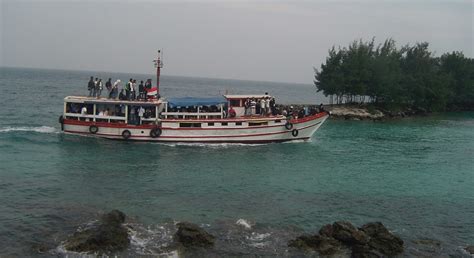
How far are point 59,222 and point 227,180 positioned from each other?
1066cm

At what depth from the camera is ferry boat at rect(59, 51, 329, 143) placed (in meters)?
36.3

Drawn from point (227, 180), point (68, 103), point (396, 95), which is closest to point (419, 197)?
point (227, 180)

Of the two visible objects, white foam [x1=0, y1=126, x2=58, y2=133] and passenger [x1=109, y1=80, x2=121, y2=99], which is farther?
white foam [x1=0, y1=126, x2=58, y2=133]

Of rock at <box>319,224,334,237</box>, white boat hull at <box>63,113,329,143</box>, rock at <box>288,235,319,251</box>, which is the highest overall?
white boat hull at <box>63,113,329,143</box>

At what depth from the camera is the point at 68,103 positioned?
3650 centimetres

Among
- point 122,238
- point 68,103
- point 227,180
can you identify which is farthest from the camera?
point 68,103

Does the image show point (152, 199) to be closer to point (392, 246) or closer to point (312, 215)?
point (312, 215)

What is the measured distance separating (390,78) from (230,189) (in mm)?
52212

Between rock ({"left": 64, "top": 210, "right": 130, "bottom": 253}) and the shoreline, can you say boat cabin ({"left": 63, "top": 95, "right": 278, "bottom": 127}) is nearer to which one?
rock ({"left": 64, "top": 210, "right": 130, "bottom": 253})

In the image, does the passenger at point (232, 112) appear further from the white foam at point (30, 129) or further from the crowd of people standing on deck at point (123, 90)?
the white foam at point (30, 129)

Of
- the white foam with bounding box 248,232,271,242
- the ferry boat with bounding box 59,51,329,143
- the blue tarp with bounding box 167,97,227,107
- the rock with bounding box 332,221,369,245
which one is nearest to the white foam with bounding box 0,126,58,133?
the ferry boat with bounding box 59,51,329,143

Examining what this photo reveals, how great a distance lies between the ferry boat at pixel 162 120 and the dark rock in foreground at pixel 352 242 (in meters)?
20.6

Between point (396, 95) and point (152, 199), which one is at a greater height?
point (396, 95)

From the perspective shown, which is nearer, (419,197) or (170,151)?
(419,197)
